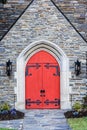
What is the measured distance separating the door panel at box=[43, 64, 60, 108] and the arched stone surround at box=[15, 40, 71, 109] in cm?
26

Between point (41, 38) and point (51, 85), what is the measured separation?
6.68ft

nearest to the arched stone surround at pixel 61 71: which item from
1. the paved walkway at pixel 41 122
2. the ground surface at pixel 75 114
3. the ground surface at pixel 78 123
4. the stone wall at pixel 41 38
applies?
the stone wall at pixel 41 38

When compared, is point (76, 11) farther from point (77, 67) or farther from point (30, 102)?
point (30, 102)

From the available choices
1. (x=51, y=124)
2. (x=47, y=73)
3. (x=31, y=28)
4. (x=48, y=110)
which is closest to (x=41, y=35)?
(x=31, y=28)

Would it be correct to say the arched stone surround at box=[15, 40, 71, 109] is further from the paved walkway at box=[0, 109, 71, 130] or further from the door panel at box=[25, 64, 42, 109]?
the paved walkway at box=[0, 109, 71, 130]

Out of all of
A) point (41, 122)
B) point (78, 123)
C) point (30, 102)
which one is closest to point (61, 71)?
point (30, 102)

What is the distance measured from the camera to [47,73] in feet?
56.9

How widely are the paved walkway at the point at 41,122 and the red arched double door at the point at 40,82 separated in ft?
3.41

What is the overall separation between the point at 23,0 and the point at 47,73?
3.54 m

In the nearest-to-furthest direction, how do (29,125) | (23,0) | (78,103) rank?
(29,125) → (78,103) → (23,0)

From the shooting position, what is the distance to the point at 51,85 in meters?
17.3

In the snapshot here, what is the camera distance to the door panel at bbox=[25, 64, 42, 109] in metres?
17.3

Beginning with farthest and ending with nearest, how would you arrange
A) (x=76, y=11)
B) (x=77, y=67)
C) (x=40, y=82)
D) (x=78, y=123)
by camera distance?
(x=76, y=11)
(x=40, y=82)
(x=77, y=67)
(x=78, y=123)

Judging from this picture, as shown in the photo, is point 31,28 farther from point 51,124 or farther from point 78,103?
point 51,124
